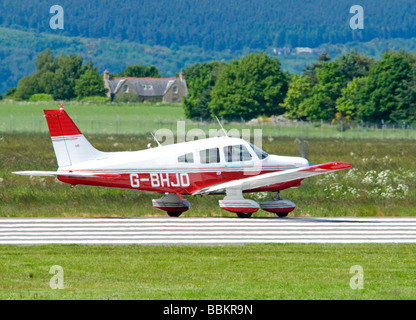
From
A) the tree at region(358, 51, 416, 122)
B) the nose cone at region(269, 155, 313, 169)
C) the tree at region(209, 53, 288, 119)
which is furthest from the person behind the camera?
the tree at region(209, 53, 288, 119)

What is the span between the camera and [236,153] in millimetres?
22797

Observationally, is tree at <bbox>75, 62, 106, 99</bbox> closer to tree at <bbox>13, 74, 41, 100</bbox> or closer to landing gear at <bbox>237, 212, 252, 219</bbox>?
tree at <bbox>13, 74, 41, 100</bbox>

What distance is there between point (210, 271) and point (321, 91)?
92152mm

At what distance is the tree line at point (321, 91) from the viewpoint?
9175 cm

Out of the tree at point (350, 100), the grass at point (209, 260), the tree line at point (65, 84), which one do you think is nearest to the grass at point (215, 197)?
the grass at point (209, 260)

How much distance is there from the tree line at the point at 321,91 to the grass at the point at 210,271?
247ft

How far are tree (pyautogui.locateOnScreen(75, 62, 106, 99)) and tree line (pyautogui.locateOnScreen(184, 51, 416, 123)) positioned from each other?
28.7 metres

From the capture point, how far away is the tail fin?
21.7 meters

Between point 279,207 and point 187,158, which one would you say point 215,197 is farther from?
point 187,158

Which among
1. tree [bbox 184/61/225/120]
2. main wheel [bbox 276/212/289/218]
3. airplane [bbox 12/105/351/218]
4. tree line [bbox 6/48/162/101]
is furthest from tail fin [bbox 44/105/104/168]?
tree line [bbox 6/48/162/101]

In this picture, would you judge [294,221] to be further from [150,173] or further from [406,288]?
[406,288]

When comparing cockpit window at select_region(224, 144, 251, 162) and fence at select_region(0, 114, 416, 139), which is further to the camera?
fence at select_region(0, 114, 416, 139)

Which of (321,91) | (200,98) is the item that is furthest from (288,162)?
(200,98)

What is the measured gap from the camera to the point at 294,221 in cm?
2202
